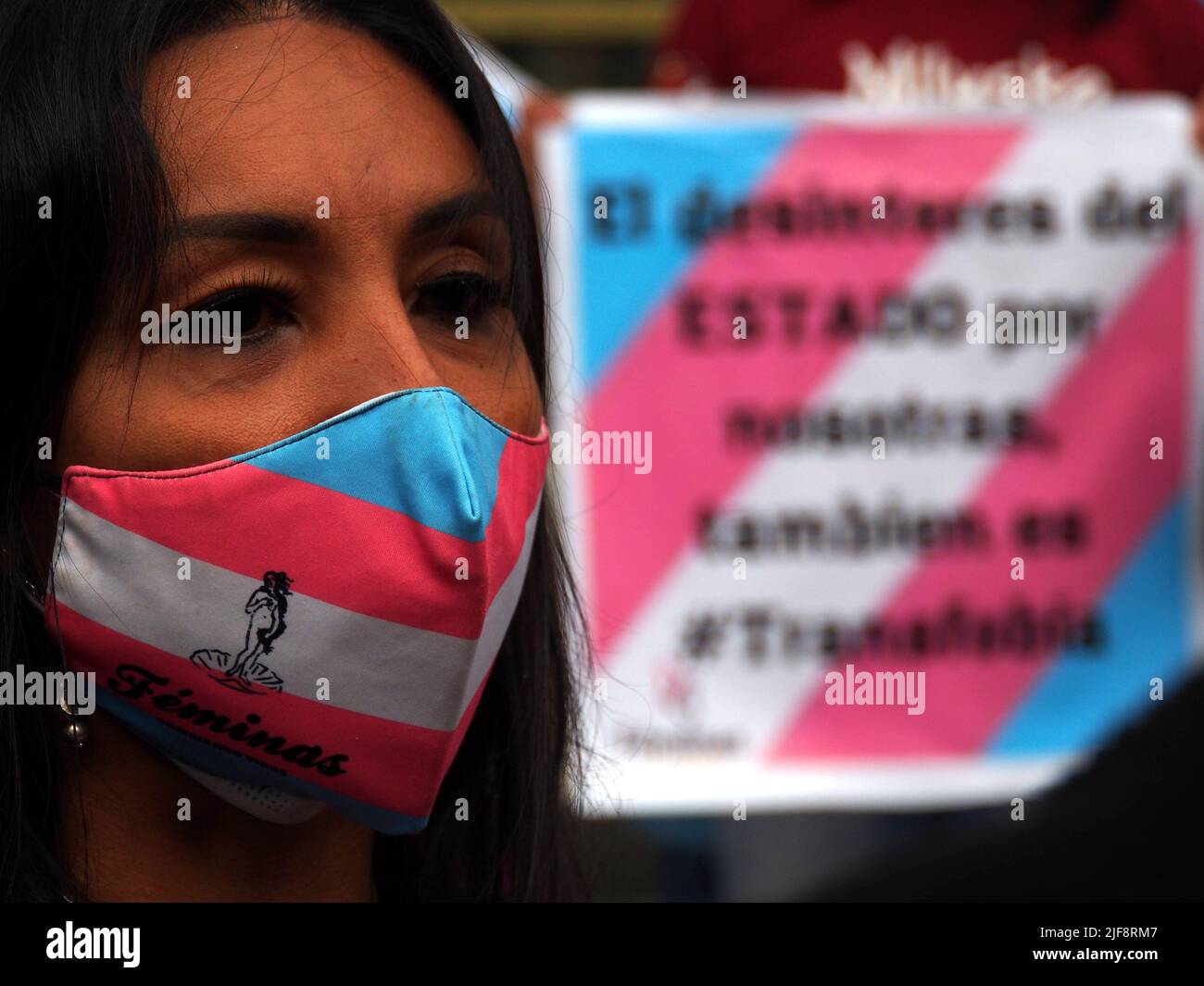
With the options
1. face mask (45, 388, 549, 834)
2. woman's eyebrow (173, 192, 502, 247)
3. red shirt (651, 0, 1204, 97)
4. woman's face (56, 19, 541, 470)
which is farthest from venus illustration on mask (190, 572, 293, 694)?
red shirt (651, 0, 1204, 97)

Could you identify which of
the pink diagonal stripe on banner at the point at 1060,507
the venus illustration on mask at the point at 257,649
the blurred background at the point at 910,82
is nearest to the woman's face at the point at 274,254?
the venus illustration on mask at the point at 257,649

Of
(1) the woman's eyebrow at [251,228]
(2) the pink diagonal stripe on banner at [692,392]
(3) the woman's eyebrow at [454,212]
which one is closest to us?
(1) the woman's eyebrow at [251,228]

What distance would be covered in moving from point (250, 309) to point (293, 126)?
18 cm

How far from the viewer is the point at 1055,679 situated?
11.0ft

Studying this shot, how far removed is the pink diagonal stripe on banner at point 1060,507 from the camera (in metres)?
3.32

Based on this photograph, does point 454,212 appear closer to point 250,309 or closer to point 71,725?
point 250,309

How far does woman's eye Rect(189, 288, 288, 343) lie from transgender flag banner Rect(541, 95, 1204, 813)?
1.79 metres

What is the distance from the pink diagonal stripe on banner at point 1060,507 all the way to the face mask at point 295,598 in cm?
196

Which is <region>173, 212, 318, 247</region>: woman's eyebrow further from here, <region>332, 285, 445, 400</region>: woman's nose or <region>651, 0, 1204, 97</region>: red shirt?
<region>651, 0, 1204, 97</region>: red shirt

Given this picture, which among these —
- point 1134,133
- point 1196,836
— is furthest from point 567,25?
point 1196,836

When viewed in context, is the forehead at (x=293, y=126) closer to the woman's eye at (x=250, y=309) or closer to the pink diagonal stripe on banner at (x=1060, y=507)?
the woman's eye at (x=250, y=309)

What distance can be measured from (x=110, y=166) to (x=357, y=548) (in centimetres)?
42

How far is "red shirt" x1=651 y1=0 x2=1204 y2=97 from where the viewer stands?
11.1 feet

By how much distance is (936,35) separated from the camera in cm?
339
